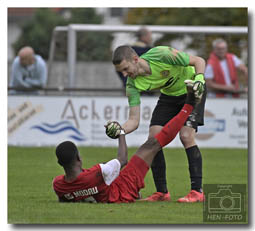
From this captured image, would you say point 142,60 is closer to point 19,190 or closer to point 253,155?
point 253,155

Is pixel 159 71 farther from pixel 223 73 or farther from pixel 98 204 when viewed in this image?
pixel 223 73

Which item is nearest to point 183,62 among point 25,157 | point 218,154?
point 25,157

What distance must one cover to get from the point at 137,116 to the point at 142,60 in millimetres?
700

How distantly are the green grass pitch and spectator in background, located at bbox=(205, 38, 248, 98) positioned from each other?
1.61 m

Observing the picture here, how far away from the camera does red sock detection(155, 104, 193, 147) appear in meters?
8.11

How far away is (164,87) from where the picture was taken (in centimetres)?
862

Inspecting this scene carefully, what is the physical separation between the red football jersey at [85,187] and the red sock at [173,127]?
0.83 metres

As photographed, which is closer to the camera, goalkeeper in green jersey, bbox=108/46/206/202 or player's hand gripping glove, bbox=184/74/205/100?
player's hand gripping glove, bbox=184/74/205/100

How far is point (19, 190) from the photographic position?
9.71 m

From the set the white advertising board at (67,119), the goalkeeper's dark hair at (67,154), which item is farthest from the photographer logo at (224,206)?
the white advertising board at (67,119)

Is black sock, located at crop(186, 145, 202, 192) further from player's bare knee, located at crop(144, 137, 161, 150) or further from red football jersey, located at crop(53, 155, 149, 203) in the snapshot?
red football jersey, located at crop(53, 155, 149, 203)

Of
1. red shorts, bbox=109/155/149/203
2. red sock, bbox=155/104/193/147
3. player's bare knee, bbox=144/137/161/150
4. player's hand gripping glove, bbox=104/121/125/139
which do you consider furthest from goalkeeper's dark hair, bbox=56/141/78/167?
red sock, bbox=155/104/193/147

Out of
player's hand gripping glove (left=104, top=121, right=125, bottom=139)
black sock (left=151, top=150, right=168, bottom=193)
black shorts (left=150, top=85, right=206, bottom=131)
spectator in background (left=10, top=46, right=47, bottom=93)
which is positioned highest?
spectator in background (left=10, top=46, right=47, bottom=93)

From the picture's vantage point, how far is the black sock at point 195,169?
8.57 metres
